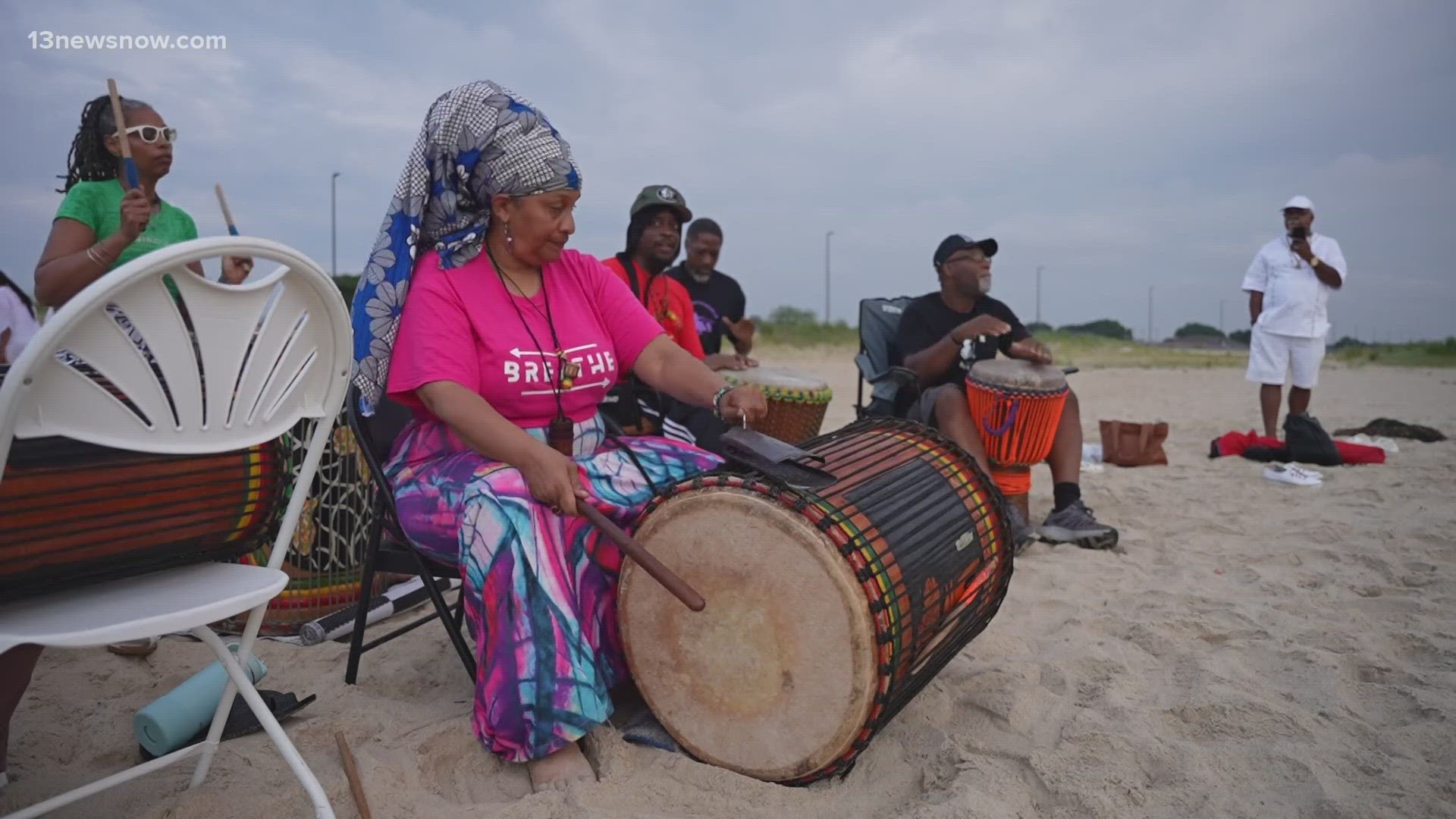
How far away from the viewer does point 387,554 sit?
8.76ft

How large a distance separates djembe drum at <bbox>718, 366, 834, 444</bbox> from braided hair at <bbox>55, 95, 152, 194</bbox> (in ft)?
9.22

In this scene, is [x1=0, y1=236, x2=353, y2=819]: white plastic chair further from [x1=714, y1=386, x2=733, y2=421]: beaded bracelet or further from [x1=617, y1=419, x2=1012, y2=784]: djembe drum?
[x1=714, y1=386, x2=733, y2=421]: beaded bracelet

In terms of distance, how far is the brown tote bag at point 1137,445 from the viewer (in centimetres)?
661

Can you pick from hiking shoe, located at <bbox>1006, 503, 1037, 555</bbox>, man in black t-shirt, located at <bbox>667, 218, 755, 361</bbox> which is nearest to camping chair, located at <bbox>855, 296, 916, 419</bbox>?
man in black t-shirt, located at <bbox>667, 218, 755, 361</bbox>

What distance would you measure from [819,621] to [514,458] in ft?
2.68

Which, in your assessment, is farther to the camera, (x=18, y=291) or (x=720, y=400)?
(x=18, y=291)

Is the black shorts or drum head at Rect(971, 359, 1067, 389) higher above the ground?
drum head at Rect(971, 359, 1067, 389)

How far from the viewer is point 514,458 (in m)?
2.20

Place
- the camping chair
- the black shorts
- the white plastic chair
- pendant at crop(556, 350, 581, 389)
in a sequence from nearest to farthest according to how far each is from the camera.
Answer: the white plastic chair < pendant at crop(556, 350, 581, 389) < the black shorts < the camping chair

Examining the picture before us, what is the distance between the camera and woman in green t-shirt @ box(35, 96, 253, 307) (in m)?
2.94

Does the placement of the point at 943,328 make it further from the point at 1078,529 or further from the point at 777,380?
the point at 1078,529

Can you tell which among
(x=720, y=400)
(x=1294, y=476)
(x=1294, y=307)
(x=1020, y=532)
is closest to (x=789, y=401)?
(x=1020, y=532)

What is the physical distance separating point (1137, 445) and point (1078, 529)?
100 inches

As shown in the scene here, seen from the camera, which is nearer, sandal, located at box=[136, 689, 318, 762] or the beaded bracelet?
A: sandal, located at box=[136, 689, 318, 762]
